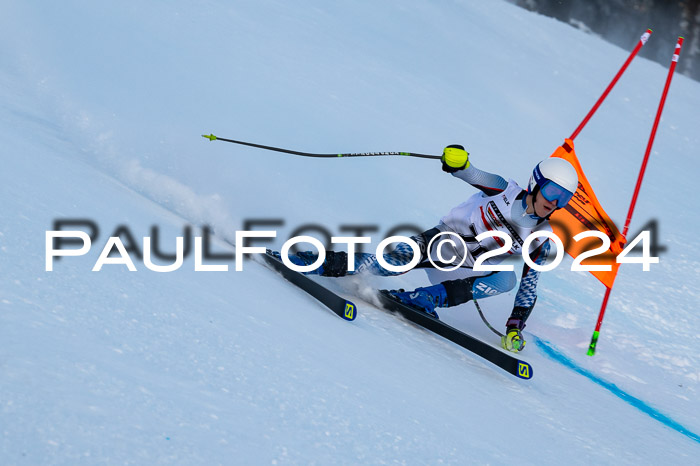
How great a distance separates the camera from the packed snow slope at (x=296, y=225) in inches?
59.6

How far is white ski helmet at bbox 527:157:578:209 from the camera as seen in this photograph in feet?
9.96

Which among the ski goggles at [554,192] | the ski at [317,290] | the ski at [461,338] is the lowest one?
the ski at [461,338]

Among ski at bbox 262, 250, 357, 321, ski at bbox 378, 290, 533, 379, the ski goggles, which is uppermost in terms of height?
the ski goggles

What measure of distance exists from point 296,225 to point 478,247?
1069 mm

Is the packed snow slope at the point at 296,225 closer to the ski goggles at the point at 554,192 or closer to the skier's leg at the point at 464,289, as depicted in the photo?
the skier's leg at the point at 464,289

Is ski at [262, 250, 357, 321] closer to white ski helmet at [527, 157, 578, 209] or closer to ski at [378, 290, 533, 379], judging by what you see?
ski at [378, 290, 533, 379]

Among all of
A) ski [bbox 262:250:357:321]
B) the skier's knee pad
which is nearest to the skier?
the skier's knee pad

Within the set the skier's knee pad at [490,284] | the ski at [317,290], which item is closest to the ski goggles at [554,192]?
the skier's knee pad at [490,284]

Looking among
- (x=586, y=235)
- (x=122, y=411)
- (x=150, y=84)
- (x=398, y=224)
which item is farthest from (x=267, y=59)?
(x=122, y=411)

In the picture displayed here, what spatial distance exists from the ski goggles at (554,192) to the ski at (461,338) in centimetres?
67

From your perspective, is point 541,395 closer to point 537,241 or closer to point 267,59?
point 537,241

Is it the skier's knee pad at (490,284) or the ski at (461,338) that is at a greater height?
the skier's knee pad at (490,284)

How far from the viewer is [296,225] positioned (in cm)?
399

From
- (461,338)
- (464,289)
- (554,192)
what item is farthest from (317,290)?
(554,192)
